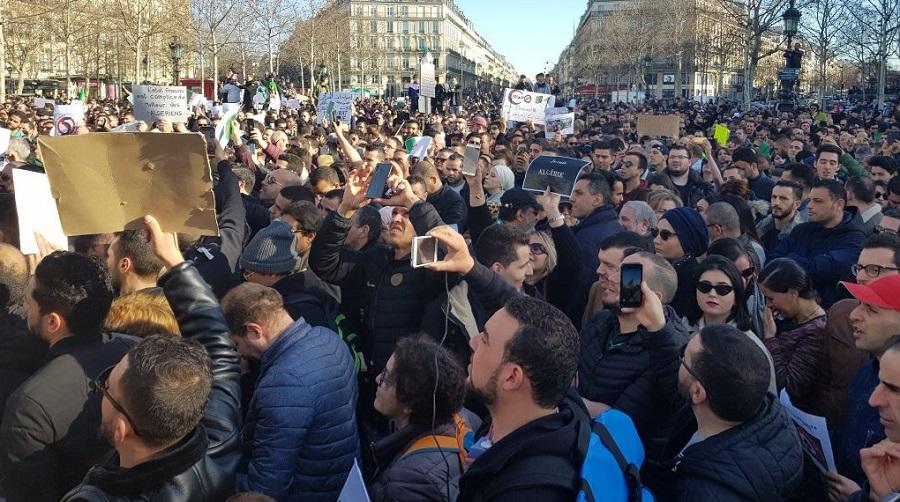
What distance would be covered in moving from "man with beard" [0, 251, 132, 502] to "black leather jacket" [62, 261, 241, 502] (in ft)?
1.10

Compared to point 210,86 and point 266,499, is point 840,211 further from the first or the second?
point 210,86

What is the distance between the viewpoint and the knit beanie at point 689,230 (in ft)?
17.0

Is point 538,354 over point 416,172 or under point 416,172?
under

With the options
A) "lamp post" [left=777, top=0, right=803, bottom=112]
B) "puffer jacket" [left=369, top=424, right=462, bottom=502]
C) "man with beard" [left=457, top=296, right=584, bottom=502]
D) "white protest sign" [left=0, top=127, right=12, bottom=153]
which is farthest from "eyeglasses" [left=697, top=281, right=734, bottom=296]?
"lamp post" [left=777, top=0, right=803, bottom=112]

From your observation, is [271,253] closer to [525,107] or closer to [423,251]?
[423,251]

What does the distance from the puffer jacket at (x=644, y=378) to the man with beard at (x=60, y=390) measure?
195 centimetres

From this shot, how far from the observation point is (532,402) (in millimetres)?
2500

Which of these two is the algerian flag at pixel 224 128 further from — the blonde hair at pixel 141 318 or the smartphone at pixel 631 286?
the smartphone at pixel 631 286

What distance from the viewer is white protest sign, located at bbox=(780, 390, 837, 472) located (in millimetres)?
3016

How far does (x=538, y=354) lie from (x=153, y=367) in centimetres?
117

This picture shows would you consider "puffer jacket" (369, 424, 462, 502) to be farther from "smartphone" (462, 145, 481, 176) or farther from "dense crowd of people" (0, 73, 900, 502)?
"smartphone" (462, 145, 481, 176)

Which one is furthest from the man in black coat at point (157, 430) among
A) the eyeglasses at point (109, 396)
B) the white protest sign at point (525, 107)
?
the white protest sign at point (525, 107)

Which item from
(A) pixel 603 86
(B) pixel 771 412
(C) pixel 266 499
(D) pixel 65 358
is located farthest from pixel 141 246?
(A) pixel 603 86

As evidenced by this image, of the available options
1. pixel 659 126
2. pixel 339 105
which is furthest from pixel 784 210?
pixel 339 105
